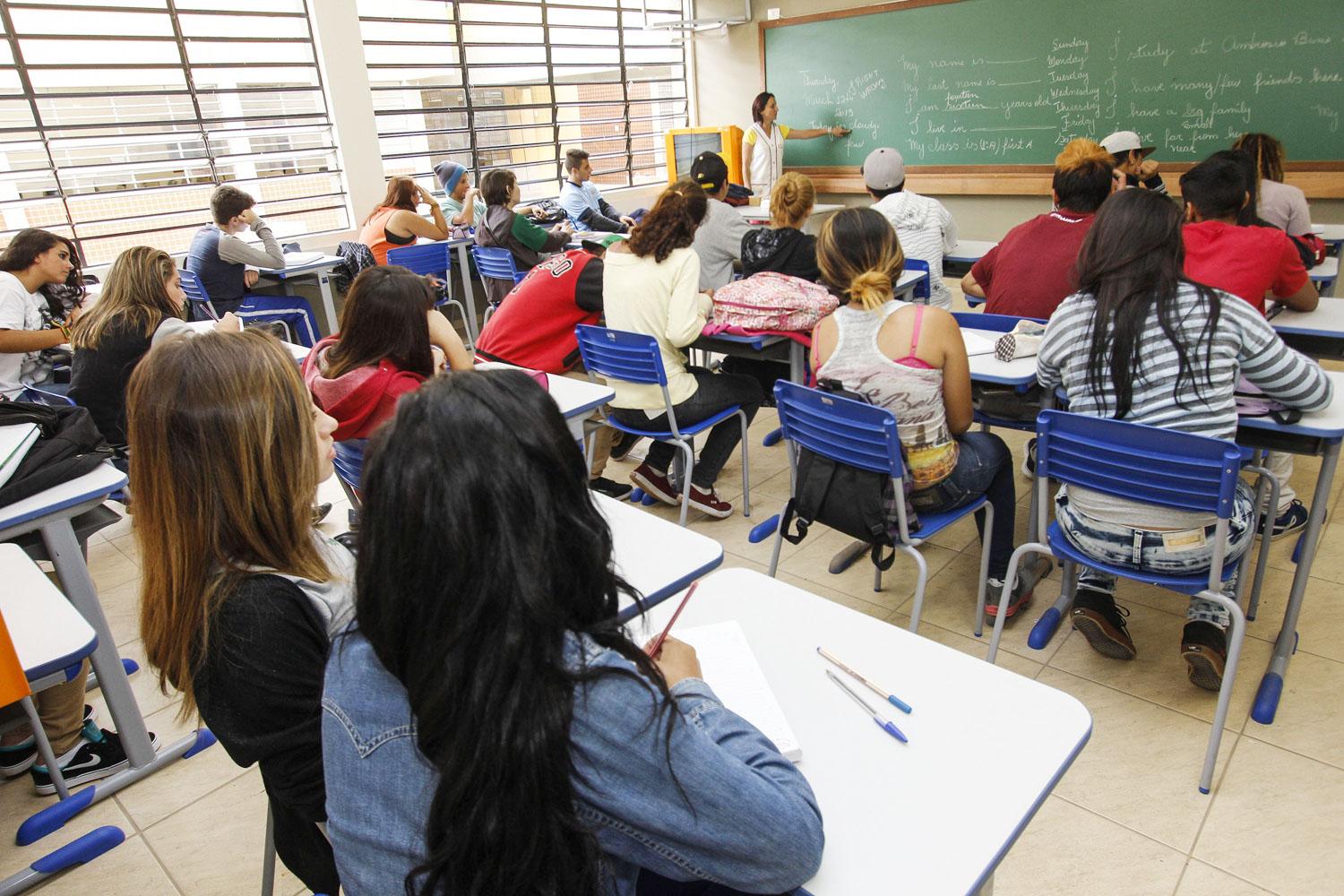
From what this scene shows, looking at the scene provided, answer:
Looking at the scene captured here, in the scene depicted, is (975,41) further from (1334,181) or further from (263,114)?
(263,114)

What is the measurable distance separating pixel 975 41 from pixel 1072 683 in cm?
578

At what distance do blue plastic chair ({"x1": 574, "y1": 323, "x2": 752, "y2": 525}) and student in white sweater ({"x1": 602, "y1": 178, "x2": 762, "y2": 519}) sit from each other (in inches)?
1.3

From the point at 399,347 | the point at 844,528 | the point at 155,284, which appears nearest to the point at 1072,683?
the point at 844,528

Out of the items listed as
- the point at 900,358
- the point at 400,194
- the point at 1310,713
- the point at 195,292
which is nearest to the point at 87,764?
the point at 900,358

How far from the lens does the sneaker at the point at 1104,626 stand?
7.51 feet

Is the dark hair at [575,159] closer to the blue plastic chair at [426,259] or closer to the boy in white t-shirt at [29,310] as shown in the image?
the blue plastic chair at [426,259]

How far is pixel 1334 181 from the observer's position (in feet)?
17.4

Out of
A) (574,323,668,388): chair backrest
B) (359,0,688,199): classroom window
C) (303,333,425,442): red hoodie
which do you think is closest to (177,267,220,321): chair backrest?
(359,0,688,199): classroom window

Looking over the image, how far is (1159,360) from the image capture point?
1.91 m

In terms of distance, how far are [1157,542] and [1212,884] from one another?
700mm

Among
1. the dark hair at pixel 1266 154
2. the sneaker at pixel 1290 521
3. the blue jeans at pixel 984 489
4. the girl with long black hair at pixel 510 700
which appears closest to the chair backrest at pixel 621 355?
the blue jeans at pixel 984 489

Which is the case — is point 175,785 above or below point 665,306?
below

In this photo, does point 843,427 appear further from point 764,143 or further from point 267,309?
point 764,143

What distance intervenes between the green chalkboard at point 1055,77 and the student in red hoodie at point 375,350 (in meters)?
5.79
